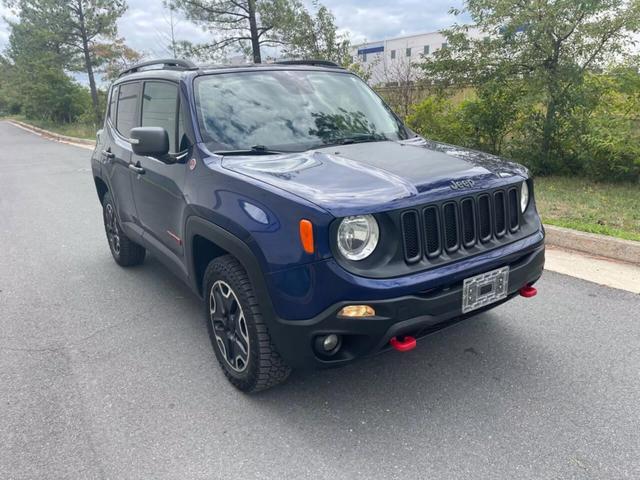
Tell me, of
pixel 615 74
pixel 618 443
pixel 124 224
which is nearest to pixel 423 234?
pixel 618 443

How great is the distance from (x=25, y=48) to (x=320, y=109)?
39.3 metres

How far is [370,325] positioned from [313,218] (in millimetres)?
550

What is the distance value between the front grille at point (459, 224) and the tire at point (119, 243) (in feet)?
11.0

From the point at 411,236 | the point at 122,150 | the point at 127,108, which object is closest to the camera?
the point at 411,236

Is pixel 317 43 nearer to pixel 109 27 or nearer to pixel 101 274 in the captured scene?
pixel 101 274

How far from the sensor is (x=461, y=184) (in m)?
2.62

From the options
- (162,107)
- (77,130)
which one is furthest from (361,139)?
(77,130)

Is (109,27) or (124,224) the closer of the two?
(124,224)

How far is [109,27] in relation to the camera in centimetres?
2889

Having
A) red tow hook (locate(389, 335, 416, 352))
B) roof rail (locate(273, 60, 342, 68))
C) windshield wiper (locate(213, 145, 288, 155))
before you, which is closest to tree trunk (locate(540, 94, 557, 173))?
roof rail (locate(273, 60, 342, 68))

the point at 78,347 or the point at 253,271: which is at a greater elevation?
the point at 253,271

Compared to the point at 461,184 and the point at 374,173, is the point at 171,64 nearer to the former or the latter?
the point at 374,173

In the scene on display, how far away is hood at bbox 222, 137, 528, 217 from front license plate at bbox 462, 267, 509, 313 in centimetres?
45

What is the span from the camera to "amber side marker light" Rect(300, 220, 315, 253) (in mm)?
2264
